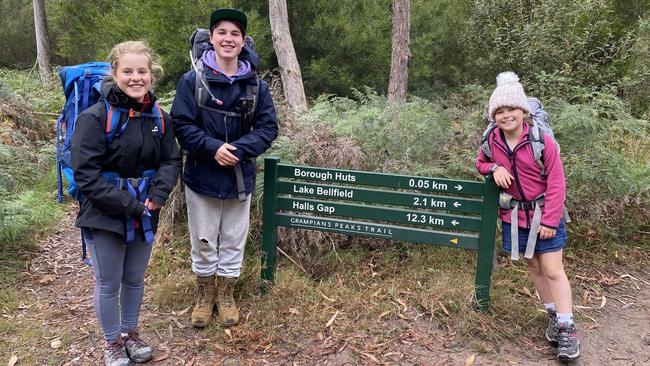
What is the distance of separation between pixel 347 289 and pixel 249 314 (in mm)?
827

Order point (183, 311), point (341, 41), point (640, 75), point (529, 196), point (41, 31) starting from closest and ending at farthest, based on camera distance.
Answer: point (529, 196) → point (183, 311) → point (640, 75) → point (341, 41) → point (41, 31)

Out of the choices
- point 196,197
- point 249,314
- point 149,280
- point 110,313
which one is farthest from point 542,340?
point 149,280

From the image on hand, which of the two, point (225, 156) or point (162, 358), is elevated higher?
point (225, 156)

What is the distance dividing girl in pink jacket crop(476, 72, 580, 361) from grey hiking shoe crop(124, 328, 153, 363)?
2540 mm

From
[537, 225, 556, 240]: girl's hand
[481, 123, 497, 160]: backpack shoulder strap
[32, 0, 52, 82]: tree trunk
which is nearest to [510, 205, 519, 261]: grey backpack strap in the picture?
[537, 225, 556, 240]: girl's hand

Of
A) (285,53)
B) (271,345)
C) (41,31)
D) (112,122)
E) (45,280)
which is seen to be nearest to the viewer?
(112,122)

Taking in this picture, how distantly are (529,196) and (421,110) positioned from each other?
10.0ft

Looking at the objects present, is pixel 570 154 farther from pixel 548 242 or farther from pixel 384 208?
pixel 384 208

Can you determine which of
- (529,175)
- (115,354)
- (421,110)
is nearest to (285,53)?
(421,110)

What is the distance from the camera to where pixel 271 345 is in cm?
351

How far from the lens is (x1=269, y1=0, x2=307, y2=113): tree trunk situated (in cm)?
873

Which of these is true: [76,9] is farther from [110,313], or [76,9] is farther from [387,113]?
[110,313]

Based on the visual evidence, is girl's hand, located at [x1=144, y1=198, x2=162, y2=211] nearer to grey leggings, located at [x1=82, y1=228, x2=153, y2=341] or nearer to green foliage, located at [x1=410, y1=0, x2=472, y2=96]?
grey leggings, located at [x1=82, y1=228, x2=153, y2=341]

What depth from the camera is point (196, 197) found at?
137 inches
